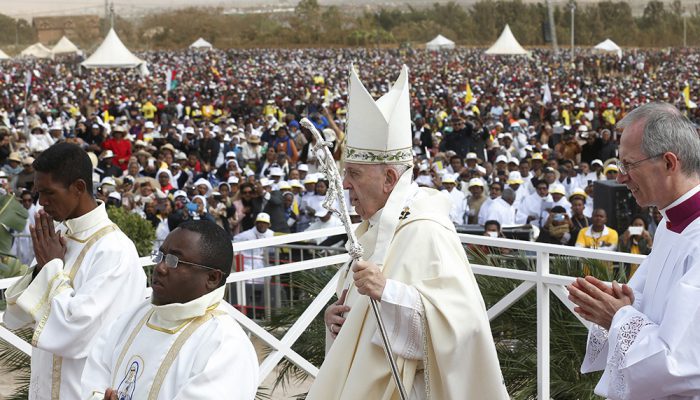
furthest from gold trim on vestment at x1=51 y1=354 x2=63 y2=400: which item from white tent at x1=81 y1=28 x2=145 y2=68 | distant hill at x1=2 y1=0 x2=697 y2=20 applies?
distant hill at x1=2 y1=0 x2=697 y2=20

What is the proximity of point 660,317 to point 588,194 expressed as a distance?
9886mm

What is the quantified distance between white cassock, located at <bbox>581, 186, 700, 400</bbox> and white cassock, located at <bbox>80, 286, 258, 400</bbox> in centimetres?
99

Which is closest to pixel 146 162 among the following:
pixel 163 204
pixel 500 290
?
pixel 163 204

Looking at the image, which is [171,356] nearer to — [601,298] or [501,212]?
[601,298]

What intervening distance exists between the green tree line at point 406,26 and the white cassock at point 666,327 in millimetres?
86660

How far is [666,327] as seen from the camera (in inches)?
112

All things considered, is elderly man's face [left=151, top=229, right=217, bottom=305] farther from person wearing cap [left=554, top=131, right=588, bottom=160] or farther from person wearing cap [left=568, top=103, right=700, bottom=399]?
person wearing cap [left=554, top=131, right=588, bottom=160]

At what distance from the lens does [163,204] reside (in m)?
12.0

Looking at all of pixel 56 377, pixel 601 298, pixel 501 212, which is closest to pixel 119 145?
pixel 501 212

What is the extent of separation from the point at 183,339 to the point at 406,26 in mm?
102351

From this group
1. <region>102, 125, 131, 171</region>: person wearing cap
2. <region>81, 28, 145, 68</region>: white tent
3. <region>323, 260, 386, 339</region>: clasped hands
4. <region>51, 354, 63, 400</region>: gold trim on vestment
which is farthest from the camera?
<region>81, 28, 145, 68</region>: white tent

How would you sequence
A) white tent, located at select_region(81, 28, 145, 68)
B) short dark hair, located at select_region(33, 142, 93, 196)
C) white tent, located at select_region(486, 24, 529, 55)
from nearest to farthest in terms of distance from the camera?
short dark hair, located at select_region(33, 142, 93, 196), white tent, located at select_region(81, 28, 145, 68), white tent, located at select_region(486, 24, 529, 55)

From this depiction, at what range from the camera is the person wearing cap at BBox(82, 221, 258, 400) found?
9.80ft

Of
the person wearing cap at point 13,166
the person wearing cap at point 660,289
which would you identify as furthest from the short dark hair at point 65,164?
the person wearing cap at point 13,166
